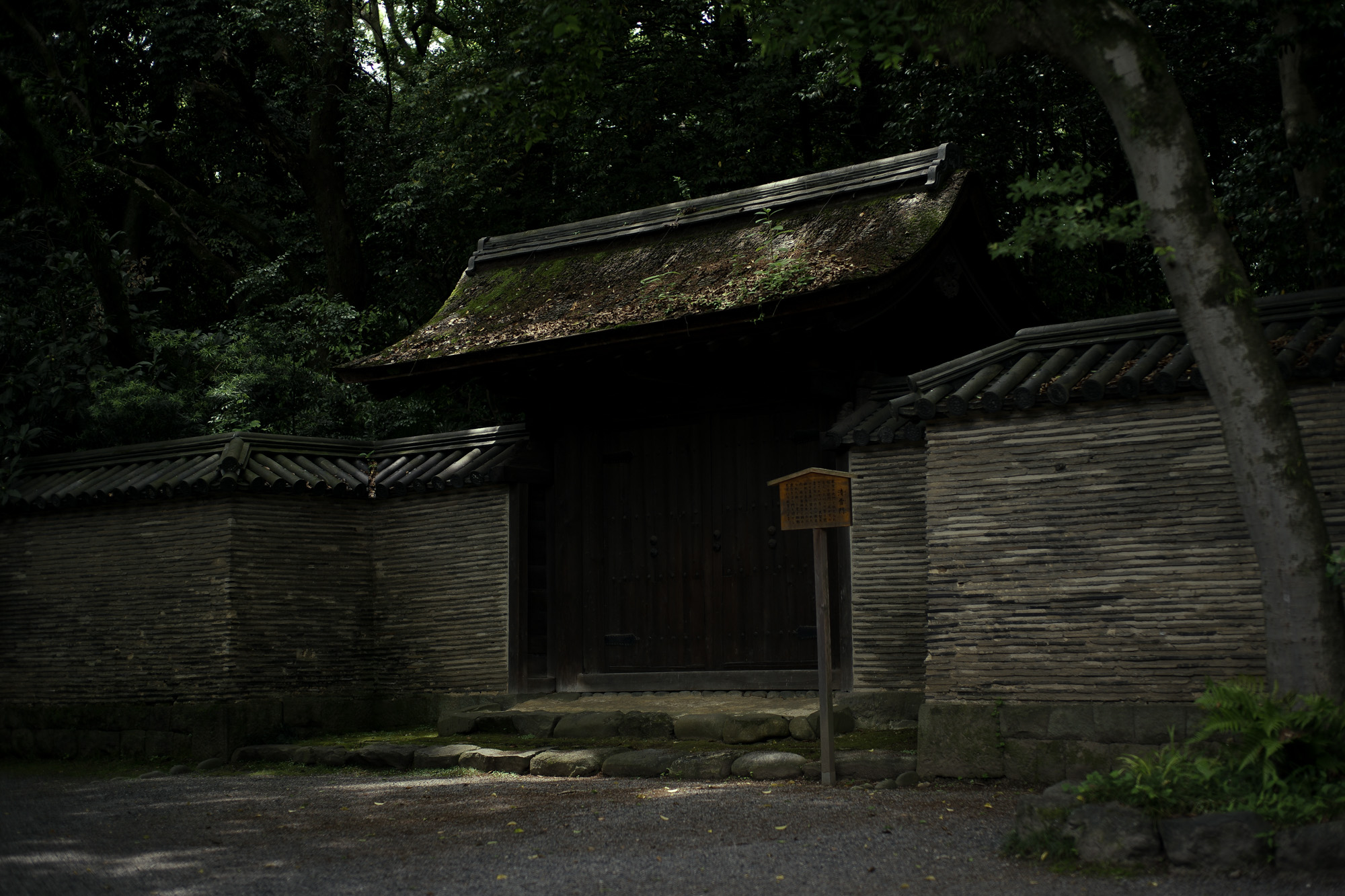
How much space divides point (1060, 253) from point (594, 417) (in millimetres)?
6350

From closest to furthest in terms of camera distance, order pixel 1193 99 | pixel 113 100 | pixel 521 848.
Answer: pixel 521 848 < pixel 1193 99 < pixel 113 100

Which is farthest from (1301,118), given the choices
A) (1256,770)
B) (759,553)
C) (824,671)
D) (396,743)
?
(396,743)

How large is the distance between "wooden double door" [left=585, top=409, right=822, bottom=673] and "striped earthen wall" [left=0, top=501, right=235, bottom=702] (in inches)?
138

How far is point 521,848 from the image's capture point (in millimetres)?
5918

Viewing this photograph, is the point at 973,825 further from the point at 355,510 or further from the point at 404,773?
the point at 355,510

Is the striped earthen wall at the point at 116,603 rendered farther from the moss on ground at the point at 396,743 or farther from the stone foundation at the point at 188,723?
the moss on ground at the point at 396,743

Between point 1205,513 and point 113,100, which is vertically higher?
point 113,100

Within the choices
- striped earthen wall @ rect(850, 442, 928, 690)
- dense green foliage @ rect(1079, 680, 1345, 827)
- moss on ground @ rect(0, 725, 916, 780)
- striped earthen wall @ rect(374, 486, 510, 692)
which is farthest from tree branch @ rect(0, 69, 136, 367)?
dense green foliage @ rect(1079, 680, 1345, 827)

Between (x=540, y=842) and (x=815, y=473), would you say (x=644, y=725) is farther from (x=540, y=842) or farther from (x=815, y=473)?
(x=540, y=842)

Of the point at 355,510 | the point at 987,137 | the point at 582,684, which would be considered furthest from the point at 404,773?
the point at 987,137

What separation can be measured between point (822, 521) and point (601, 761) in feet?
8.11

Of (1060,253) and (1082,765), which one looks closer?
(1082,765)

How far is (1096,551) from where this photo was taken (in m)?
7.38

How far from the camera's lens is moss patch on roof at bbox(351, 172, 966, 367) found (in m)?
9.23
